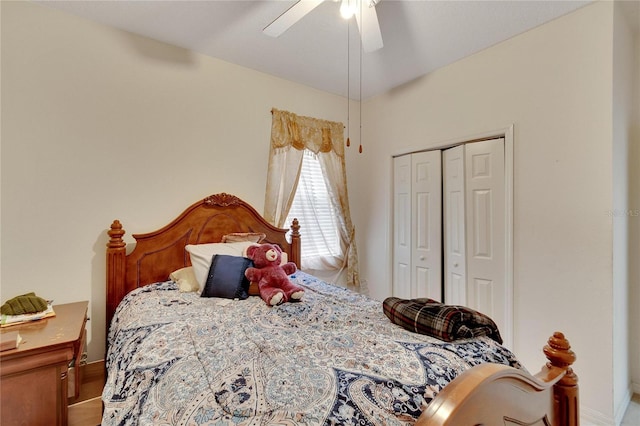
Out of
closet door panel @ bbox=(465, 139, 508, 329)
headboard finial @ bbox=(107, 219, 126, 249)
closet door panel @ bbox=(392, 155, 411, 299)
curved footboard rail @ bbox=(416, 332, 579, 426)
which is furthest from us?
closet door panel @ bbox=(392, 155, 411, 299)

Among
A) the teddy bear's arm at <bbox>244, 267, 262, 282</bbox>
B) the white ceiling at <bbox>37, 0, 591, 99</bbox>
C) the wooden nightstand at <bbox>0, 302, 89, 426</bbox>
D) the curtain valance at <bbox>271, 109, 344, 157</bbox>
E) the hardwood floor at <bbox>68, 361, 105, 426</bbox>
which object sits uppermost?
the white ceiling at <bbox>37, 0, 591, 99</bbox>

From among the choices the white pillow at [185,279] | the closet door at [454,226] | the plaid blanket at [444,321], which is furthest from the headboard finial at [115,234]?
the closet door at [454,226]

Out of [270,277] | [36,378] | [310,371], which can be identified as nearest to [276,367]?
[310,371]

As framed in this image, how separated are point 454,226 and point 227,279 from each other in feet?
6.53

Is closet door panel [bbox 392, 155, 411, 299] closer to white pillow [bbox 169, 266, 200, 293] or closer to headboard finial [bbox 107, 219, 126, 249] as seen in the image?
white pillow [bbox 169, 266, 200, 293]

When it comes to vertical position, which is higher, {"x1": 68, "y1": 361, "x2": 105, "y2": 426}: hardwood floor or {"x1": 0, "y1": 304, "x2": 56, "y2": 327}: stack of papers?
{"x1": 0, "y1": 304, "x2": 56, "y2": 327}: stack of papers

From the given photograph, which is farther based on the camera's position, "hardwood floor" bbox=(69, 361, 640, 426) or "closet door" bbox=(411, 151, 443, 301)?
"closet door" bbox=(411, 151, 443, 301)

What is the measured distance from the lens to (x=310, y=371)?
946 mm

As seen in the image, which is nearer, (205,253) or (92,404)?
(92,404)

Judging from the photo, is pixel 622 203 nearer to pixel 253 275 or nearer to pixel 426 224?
pixel 426 224

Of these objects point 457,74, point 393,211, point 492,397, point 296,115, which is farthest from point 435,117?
point 492,397

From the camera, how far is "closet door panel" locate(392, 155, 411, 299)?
9.99 ft

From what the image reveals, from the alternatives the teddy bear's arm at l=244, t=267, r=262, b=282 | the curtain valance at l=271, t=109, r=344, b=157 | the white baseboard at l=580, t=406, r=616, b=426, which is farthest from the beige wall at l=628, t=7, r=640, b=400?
the teddy bear's arm at l=244, t=267, r=262, b=282

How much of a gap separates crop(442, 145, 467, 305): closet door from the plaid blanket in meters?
1.35
